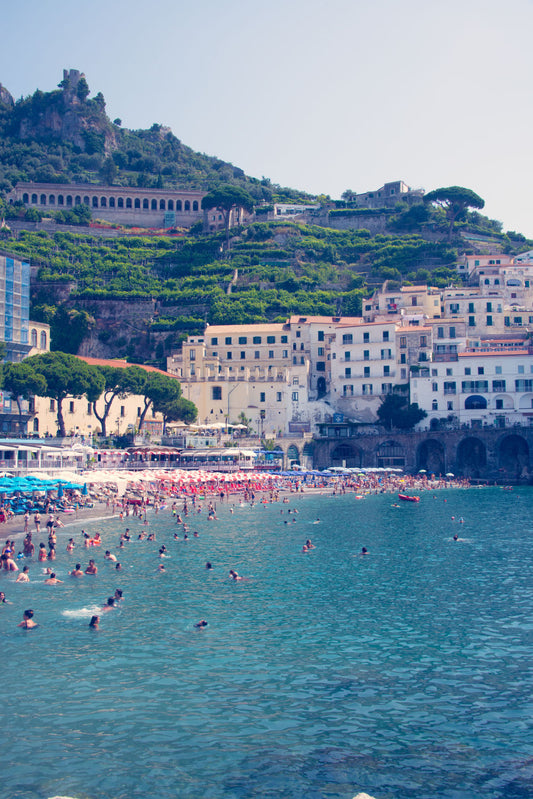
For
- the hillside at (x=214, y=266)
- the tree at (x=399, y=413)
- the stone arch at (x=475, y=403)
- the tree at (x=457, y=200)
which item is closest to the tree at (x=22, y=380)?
the tree at (x=399, y=413)

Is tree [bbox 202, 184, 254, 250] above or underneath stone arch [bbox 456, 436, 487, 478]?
above

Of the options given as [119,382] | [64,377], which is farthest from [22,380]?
[119,382]

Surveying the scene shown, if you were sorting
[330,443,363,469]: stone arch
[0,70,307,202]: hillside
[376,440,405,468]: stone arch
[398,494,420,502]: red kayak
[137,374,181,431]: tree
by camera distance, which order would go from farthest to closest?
[0,70,307,202]: hillside, [330,443,363,469]: stone arch, [376,440,405,468]: stone arch, [137,374,181,431]: tree, [398,494,420,502]: red kayak

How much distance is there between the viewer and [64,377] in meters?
57.9

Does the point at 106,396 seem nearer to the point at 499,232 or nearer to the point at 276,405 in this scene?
the point at 276,405

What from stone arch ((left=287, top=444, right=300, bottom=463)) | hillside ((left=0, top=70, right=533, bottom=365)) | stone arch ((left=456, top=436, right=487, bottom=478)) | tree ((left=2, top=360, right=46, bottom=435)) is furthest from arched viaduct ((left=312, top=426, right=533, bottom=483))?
tree ((left=2, top=360, right=46, bottom=435))

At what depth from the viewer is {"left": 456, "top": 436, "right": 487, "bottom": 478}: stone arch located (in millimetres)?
71500

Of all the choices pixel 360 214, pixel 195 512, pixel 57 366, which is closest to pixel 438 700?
pixel 195 512

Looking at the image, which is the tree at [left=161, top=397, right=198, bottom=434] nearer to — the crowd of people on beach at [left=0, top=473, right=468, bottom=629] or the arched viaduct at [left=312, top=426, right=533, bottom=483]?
the crowd of people on beach at [left=0, top=473, right=468, bottom=629]

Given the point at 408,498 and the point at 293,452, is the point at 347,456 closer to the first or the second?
the point at 293,452

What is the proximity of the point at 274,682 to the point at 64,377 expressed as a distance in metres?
44.5

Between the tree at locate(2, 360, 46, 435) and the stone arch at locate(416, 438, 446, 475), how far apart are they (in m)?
34.4

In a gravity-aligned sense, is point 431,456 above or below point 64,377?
below

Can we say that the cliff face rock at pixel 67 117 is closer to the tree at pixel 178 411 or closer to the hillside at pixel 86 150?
the hillside at pixel 86 150
